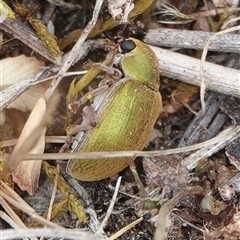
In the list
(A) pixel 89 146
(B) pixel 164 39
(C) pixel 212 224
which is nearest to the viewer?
(A) pixel 89 146

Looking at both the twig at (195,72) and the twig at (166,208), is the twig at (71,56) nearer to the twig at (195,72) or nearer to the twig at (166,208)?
the twig at (195,72)

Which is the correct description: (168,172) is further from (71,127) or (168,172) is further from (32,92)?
(32,92)

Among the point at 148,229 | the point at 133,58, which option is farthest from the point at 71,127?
the point at 148,229

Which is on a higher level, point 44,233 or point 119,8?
point 119,8

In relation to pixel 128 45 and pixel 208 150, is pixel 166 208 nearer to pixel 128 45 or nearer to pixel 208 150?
pixel 208 150

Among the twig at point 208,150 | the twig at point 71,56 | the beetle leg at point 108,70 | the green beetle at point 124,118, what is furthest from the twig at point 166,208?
the twig at point 71,56

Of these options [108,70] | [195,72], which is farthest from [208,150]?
[108,70]

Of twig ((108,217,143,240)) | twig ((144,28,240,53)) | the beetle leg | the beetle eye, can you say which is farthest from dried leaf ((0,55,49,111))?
twig ((108,217,143,240))
